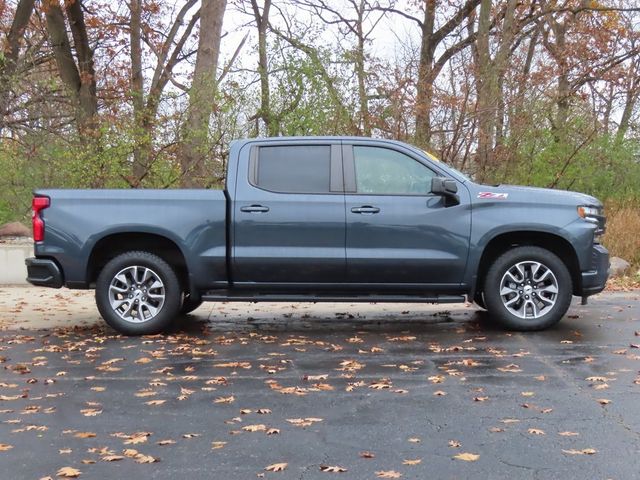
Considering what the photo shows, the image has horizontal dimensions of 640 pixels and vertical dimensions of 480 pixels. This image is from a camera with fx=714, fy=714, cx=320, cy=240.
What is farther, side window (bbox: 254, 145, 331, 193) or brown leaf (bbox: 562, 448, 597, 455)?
side window (bbox: 254, 145, 331, 193)

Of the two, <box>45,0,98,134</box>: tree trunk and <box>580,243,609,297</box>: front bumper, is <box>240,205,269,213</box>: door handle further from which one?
<box>45,0,98,134</box>: tree trunk

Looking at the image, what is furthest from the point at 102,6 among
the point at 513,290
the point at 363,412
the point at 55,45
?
the point at 363,412

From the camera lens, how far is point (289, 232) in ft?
24.0

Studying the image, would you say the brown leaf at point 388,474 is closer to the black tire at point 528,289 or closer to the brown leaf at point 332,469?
the brown leaf at point 332,469

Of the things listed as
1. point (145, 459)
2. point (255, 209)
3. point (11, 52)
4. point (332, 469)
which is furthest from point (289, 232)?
point (11, 52)

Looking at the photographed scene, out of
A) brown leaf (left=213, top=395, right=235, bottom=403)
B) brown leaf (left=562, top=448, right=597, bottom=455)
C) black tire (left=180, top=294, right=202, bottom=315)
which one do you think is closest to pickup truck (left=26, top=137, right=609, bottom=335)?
black tire (left=180, top=294, right=202, bottom=315)

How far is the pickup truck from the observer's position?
7.28 metres

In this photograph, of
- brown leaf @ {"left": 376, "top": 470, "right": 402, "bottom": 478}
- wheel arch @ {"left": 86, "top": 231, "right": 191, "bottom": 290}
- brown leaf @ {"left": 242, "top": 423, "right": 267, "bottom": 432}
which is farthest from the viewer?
wheel arch @ {"left": 86, "top": 231, "right": 191, "bottom": 290}

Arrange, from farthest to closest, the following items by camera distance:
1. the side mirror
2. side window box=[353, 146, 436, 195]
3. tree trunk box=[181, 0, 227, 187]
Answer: tree trunk box=[181, 0, 227, 187], side window box=[353, 146, 436, 195], the side mirror

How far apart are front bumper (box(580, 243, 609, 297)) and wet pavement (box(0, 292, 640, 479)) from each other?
0.50 metres

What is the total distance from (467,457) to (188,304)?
5.38 metres

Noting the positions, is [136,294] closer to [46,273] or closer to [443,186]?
[46,273]

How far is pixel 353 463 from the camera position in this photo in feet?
12.8

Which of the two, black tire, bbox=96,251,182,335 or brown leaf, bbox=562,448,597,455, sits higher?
black tire, bbox=96,251,182,335
